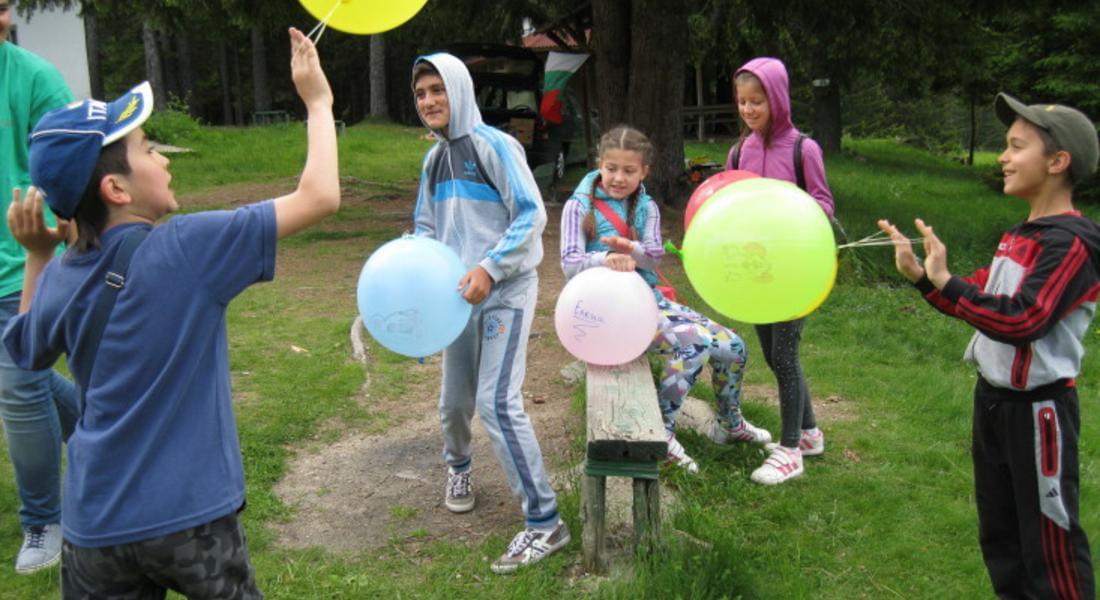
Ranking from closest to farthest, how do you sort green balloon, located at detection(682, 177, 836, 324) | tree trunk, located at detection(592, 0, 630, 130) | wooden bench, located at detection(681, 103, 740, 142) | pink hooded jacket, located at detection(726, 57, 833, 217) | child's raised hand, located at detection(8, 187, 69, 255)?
child's raised hand, located at detection(8, 187, 69, 255) < green balloon, located at detection(682, 177, 836, 324) < pink hooded jacket, located at detection(726, 57, 833, 217) < tree trunk, located at detection(592, 0, 630, 130) < wooden bench, located at detection(681, 103, 740, 142)

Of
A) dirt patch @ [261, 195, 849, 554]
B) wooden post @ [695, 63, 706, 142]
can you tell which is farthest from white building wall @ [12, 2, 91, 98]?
dirt patch @ [261, 195, 849, 554]

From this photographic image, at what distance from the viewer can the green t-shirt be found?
3.12m

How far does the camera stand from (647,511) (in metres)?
3.07

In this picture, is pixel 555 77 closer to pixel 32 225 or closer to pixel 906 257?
pixel 906 257

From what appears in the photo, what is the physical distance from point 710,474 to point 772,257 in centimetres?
164

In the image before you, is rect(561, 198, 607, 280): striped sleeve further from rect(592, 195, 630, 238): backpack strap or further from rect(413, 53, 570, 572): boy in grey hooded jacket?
rect(413, 53, 570, 572): boy in grey hooded jacket

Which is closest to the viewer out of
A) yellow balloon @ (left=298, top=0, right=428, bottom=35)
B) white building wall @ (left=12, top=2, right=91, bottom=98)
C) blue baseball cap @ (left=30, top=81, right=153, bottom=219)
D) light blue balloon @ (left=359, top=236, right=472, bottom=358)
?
blue baseball cap @ (left=30, top=81, right=153, bottom=219)

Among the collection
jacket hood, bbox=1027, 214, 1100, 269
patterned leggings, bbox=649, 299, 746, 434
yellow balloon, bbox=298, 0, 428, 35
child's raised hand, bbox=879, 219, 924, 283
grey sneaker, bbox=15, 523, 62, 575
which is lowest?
grey sneaker, bbox=15, 523, 62, 575

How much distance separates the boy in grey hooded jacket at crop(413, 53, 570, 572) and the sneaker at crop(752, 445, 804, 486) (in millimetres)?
1062

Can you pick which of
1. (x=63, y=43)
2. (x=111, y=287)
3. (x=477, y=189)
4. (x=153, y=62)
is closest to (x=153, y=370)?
(x=111, y=287)

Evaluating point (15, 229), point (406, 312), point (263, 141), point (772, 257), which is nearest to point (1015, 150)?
point (772, 257)

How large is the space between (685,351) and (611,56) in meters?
6.50

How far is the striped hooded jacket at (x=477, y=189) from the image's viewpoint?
Result: 3.14 metres

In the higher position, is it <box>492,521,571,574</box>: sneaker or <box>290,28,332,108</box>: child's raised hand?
<box>290,28,332,108</box>: child's raised hand
